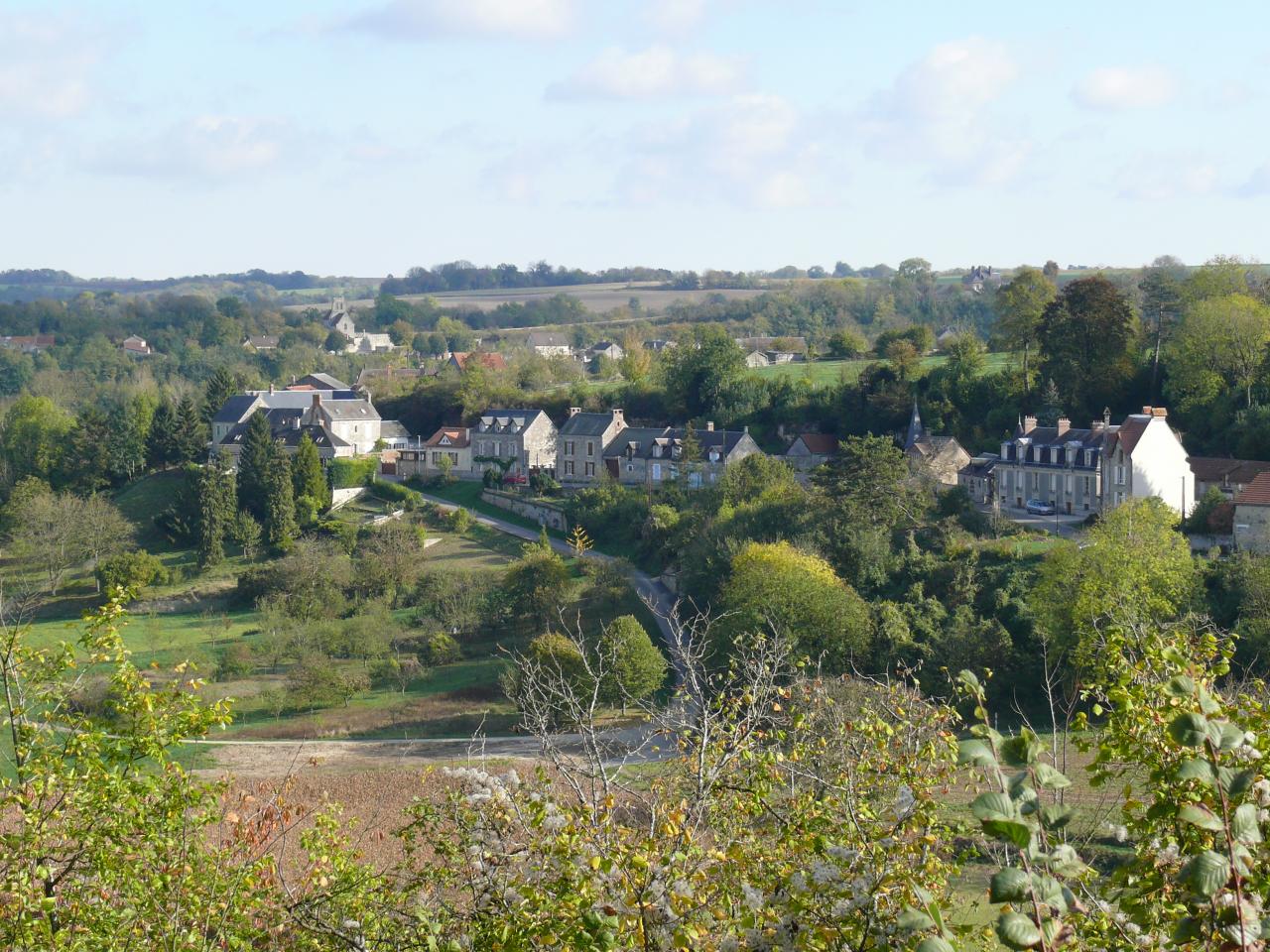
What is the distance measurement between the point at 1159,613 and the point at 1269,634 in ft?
6.74

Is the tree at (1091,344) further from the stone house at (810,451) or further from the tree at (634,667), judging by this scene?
the tree at (634,667)

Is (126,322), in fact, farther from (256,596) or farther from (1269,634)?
(1269,634)

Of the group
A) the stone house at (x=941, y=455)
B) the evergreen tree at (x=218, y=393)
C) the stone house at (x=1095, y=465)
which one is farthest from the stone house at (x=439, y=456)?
the stone house at (x=1095, y=465)

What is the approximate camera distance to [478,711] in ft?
100.0

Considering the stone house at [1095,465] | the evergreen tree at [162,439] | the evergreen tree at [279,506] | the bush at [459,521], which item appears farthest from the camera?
the evergreen tree at [162,439]

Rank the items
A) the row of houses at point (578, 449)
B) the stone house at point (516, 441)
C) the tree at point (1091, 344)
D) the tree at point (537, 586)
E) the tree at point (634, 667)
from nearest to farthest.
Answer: the tree at point (634, 667) → the tree at point (537, 586) → the tree at point (1091, 344) → the row of houses at point (578, 449) → the stone house at point (516, 441)

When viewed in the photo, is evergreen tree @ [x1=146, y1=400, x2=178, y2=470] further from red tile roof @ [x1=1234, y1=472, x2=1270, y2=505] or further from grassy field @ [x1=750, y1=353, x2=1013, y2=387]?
red tile roof @ [x1=1234, y1=472, x2=1270, y2=505]

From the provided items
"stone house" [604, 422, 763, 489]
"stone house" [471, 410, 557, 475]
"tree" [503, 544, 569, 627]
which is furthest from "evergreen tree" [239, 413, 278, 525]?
"tree" [503, 544, 569, 627]

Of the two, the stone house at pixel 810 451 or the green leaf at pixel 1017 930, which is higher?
the green leaf at pixel 1017 930

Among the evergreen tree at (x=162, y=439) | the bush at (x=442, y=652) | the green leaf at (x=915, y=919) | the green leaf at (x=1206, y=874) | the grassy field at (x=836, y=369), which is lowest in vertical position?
the bush at (x=442, y=652)

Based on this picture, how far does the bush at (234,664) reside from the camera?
3431 cm

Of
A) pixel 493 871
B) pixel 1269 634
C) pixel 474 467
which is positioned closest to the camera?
pixel 493 871

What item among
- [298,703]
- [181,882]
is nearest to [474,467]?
[298,703]

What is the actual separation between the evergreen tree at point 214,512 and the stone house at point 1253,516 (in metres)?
30.5
